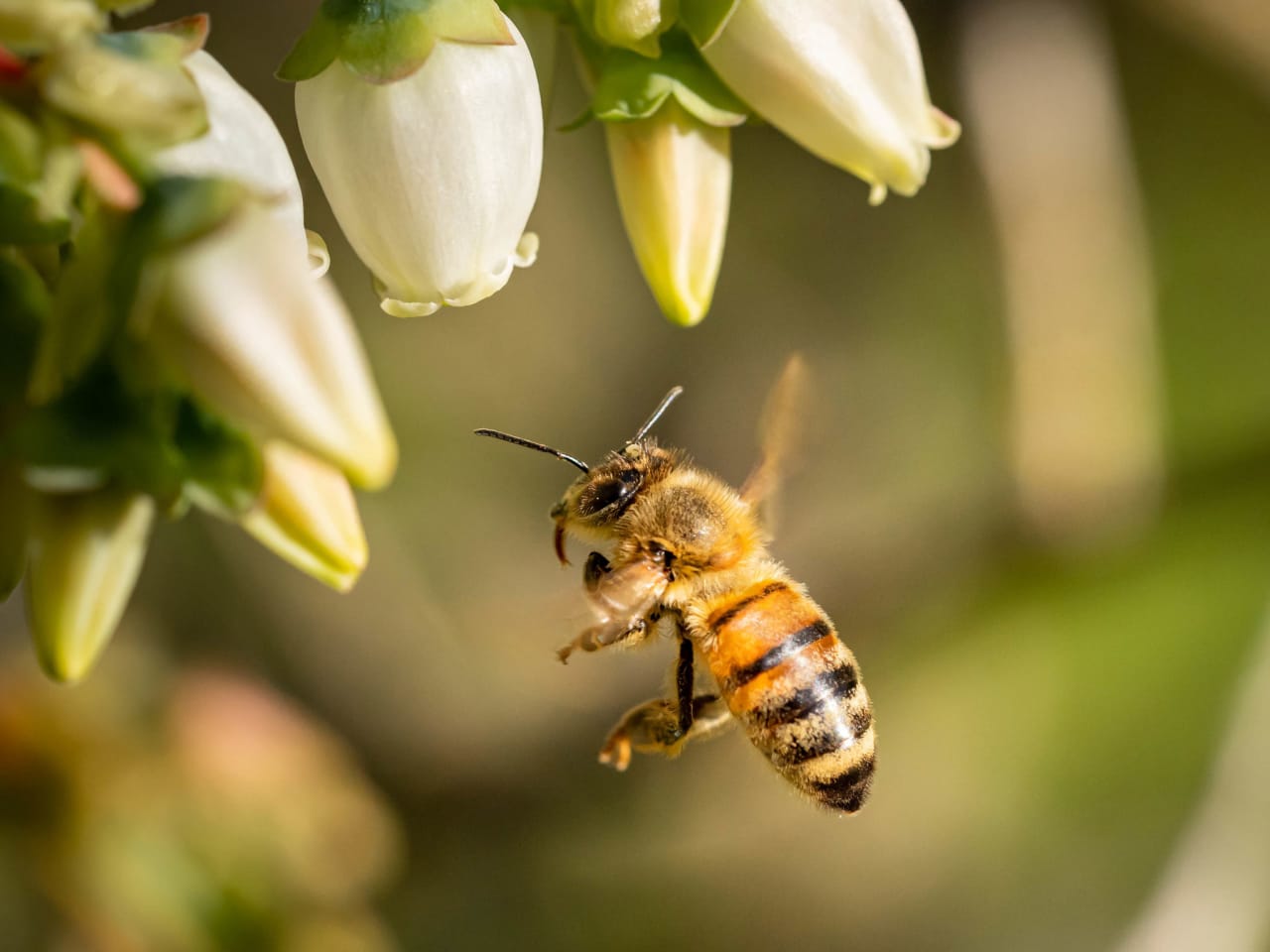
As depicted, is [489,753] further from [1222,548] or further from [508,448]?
[1222,548]

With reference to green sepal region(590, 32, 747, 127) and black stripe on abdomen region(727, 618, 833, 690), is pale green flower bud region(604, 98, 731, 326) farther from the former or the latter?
black stripe on abdomen region(727, 618, 833, 690)

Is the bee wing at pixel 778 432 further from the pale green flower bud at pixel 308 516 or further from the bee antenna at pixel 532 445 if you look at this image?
the pale green flower bud at pixel 308 516

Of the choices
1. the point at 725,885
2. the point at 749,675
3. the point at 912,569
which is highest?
the point at 749,675

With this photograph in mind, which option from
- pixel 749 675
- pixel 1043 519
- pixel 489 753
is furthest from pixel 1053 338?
pixel 749 675

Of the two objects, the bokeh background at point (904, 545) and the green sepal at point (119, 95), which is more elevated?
the green sepal at point (119, 95)

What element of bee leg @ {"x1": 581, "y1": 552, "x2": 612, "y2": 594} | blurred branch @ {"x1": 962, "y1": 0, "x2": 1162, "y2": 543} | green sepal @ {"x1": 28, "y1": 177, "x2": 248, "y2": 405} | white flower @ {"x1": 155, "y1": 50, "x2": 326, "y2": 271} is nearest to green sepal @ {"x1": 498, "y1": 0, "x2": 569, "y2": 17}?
white flower @ {"x1": 155, "y1": 50, "x2": 326, "y2": 271}

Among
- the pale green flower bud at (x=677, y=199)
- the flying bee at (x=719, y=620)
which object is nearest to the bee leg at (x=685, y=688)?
the flying bee at (x=719, y=620)

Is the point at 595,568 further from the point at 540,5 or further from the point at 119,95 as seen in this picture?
the point at 119,95

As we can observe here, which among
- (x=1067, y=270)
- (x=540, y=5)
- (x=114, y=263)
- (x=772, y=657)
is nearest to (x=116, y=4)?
(x=114, y=263)
